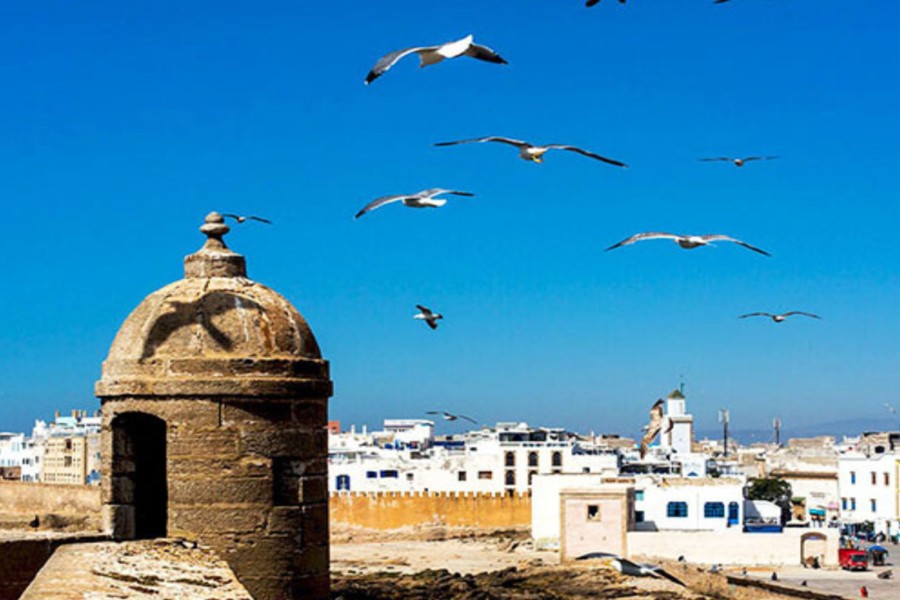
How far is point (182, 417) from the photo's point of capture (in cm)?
783

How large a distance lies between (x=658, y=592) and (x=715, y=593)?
1026 centimetres

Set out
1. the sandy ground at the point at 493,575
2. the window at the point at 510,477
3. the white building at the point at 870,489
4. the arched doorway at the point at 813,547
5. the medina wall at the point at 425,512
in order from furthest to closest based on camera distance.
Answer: the window at the point at 510,477, the white building at the point at 870,489, the medina wall at the point at 425,512, the arched doorway at the point at 813,547, the sandy ground at the point at 493,575

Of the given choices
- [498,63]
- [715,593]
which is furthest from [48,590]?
[715,593]

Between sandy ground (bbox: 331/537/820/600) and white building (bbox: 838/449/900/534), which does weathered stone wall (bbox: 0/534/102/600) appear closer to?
sandy ground (bbox: 331/537/820/600)

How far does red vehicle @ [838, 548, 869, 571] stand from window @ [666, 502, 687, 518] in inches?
188

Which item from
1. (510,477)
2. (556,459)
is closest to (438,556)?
(510,477)

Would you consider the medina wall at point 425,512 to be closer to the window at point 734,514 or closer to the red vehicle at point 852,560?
the window at point 734,514

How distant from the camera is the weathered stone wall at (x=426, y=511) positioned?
1866 inches

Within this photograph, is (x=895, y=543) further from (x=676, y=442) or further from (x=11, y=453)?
(x=11, y=453)

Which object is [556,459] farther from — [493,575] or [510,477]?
[493,575]

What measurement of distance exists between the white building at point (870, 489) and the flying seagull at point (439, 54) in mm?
49189

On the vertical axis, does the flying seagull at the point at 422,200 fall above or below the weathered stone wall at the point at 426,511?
above

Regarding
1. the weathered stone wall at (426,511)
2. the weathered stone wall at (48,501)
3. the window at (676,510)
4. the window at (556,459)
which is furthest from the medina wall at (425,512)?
the weathered stone wall at (48,501)

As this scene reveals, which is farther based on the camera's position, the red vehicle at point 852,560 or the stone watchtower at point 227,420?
the red vehicle at point 852,560
